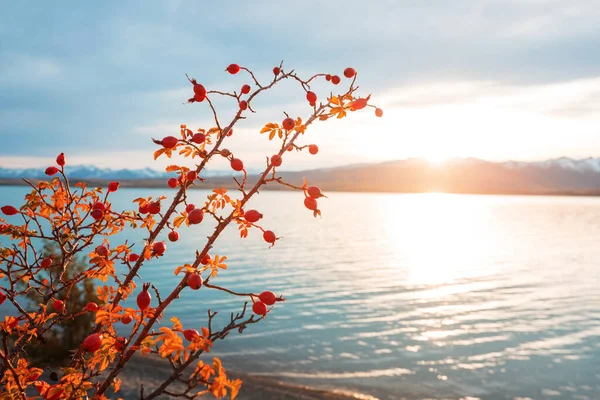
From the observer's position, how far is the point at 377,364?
1708cm

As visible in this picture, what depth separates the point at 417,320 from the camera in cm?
2311

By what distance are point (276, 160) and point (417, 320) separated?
2206 centimetres

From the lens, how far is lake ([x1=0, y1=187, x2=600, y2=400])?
15945 mm

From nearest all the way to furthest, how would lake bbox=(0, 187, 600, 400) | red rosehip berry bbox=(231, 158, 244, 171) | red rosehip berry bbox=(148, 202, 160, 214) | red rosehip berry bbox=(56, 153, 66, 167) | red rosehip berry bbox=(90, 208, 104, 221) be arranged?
red rosehip berry bbox=(231, 158, 244, 171)
red rosehip berry bbox=(148, 202, 160, 214)
red rosehip berry bbox=(90, 208, 104, 221)
red rosehip berry bbox=(56, 153, 66, 167)
lake bbox=(0, 187, 600, 400)

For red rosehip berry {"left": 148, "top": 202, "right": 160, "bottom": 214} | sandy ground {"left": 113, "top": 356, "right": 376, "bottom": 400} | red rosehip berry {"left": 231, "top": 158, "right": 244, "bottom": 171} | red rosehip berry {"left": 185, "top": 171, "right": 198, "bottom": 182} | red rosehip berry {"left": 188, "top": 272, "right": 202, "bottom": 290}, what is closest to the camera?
red rosehip berry {"left": 188, "top": 272, "right": 202, "bottom": 290}

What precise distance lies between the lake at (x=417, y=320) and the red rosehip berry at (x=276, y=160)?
13401 mm

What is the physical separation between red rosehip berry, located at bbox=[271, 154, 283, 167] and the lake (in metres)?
13.4

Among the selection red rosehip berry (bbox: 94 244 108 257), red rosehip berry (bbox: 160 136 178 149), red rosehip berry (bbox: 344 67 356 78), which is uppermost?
red rosehip berry (bbox: 344 67 356 78)

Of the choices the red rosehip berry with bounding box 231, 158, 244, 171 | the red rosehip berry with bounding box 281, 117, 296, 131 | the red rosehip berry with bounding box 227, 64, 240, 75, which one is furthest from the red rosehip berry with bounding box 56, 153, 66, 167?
the red rosehip berry with bounding box 281, 117, 296, 131

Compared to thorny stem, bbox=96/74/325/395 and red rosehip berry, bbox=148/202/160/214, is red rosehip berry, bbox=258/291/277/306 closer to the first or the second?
thorny stem, bbox=96/74/325/395

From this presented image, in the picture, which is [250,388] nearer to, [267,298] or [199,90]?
[267,298]

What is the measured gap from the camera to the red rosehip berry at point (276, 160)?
2846mm

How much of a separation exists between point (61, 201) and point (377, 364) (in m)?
15.2

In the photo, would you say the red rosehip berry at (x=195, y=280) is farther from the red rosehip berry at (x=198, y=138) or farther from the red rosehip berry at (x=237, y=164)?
the red rosehip berry at (x=198, y=138)
